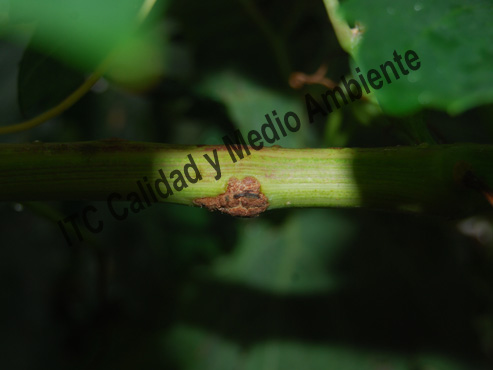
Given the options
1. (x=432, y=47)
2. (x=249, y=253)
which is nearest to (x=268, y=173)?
(x=432, y=47)

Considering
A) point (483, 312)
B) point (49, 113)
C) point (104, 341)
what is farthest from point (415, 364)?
point (49, 113)

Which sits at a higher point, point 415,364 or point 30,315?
point 30,315

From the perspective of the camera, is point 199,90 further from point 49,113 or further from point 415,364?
point 415,364

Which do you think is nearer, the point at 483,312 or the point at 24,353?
the point at 483,312

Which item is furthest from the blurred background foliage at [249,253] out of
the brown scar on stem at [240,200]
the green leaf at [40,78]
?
the brown scar on stem at [240,200]

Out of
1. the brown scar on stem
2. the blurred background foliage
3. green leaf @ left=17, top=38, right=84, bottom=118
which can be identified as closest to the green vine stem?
the brown scar on stem

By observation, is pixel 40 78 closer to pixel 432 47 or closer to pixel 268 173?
pixel 268 173

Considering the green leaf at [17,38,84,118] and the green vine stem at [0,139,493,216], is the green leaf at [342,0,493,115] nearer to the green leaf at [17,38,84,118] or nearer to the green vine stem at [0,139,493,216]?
the green vine stem at [0,139,493,216]
